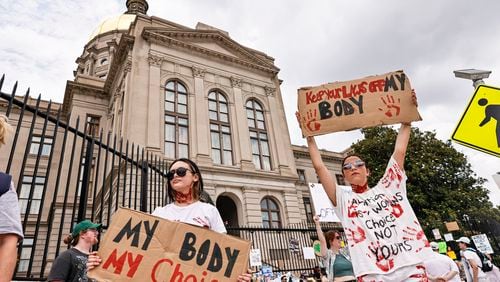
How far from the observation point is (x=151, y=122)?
785 inches

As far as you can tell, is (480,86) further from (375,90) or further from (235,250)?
(235,250)

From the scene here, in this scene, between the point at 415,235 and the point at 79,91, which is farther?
the point at 79,91

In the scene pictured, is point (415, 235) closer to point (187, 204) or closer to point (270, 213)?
point (187, 204)

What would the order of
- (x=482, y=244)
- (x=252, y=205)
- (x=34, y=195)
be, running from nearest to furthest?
(x=482, y=244) < (x=252, y=205) < (x=34, y=195)

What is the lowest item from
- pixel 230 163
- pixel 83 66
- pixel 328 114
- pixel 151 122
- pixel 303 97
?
pixel 328 114

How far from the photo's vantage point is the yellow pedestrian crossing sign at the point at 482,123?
3.32m

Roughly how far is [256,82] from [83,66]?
3197 centimetres

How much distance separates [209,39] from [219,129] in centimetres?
853

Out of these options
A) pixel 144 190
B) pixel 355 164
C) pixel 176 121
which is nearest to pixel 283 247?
pixel 176 121

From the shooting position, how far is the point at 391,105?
3301mm

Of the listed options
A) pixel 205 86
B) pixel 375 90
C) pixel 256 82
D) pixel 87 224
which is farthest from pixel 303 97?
pixel 256 82

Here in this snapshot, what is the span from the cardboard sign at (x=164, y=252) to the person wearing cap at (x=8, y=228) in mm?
464

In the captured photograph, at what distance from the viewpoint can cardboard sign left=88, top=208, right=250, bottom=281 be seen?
204cm

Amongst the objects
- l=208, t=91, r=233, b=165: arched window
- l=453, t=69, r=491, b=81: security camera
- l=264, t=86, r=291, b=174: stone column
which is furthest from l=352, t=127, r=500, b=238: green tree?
l=453, t=69, r=491, b=81: security camera
